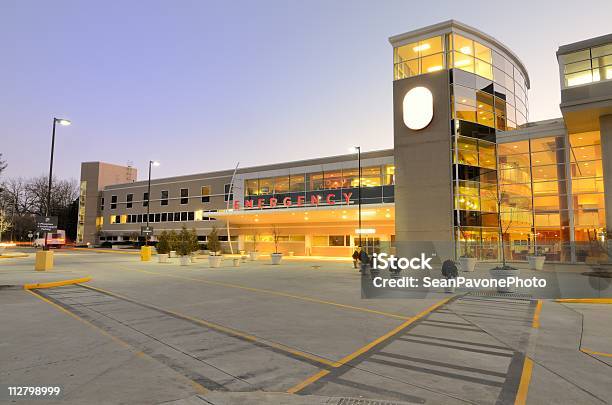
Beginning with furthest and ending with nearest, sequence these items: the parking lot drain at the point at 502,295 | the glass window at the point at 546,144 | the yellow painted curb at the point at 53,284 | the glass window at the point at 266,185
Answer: the glass window at the point at 266,185 → the glass window at the point at 546,144 → the yellow painted curb at the point at 53,284 → the parking lot drain at the point at 502,295

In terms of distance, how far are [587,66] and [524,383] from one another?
93.5ft

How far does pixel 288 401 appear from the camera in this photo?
5.16 metres

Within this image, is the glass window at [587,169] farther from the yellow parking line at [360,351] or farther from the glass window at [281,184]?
the glass window at [281,184]

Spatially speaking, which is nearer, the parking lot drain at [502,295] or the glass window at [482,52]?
the parking lot drain at [502,295]

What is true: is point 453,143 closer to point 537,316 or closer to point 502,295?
point 502,295

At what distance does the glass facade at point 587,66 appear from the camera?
1024 inches

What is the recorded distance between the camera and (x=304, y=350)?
7.66 m

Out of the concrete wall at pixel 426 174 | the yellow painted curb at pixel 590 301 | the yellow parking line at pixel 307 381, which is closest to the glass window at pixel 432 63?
the concrete wall at pixel 426 174

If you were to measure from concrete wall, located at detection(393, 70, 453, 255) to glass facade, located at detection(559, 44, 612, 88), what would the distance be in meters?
8.27

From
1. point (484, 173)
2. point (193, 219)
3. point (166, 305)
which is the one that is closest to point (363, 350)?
point (166, 305)

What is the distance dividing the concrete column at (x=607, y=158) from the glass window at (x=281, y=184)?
3126 centimetres

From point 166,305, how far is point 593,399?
11.5 meters

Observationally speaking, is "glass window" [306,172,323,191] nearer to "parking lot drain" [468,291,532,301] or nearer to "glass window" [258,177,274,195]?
"glass window" [258,177,274,195]

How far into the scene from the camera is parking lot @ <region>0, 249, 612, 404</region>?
561 centimetres
